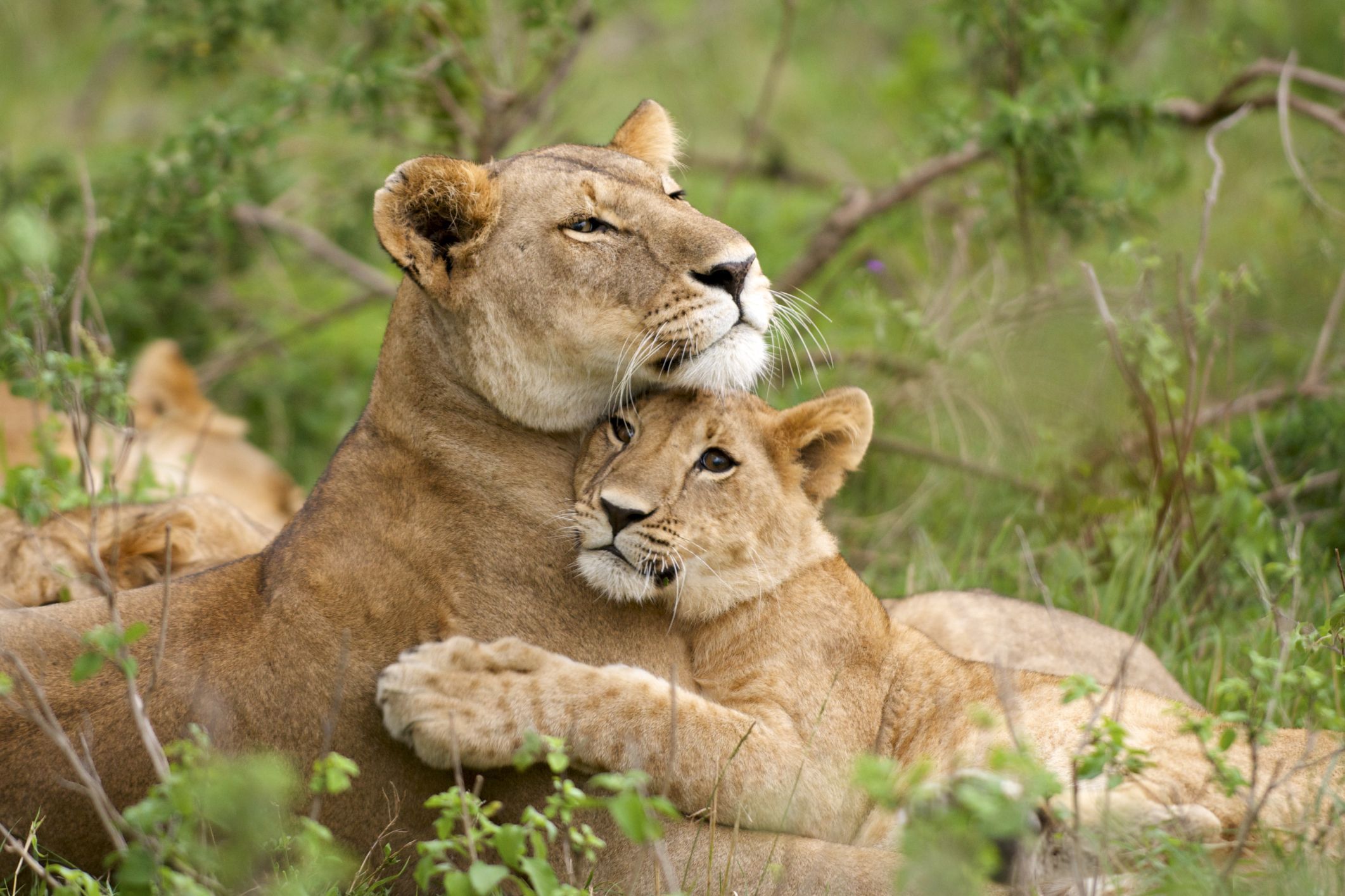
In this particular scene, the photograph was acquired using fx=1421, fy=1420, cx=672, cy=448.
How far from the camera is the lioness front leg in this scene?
319 cm

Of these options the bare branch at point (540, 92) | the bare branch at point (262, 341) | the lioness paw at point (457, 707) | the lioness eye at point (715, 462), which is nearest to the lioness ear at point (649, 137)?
the lioness eye at point (715, 462)

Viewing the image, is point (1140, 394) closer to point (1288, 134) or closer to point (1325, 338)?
point (1325, 338)

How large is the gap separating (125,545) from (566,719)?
2.08m

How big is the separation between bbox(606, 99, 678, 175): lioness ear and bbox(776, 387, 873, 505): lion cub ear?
87cm

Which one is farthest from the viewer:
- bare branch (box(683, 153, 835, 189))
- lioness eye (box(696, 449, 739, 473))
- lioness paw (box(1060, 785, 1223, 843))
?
bare branch (box(683, 153, 835, 189))

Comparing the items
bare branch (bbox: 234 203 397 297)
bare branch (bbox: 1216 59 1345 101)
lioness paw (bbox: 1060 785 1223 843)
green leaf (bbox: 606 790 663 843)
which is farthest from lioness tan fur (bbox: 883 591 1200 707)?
bare branch (bbox: 234 203 397 297)

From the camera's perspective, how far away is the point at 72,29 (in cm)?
1211

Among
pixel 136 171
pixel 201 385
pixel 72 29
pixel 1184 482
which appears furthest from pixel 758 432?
pixel 72 29

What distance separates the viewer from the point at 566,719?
127 inches

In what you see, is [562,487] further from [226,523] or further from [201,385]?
[201,385]

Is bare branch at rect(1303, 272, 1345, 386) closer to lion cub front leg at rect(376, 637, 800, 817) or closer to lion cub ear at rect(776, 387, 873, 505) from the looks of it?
lion cub ear at rect(776, 387, 873, 505)

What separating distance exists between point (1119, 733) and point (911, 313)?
319 cm

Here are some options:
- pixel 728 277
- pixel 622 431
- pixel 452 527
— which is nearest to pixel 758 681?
pixel 622 431

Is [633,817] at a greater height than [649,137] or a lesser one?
lesser
